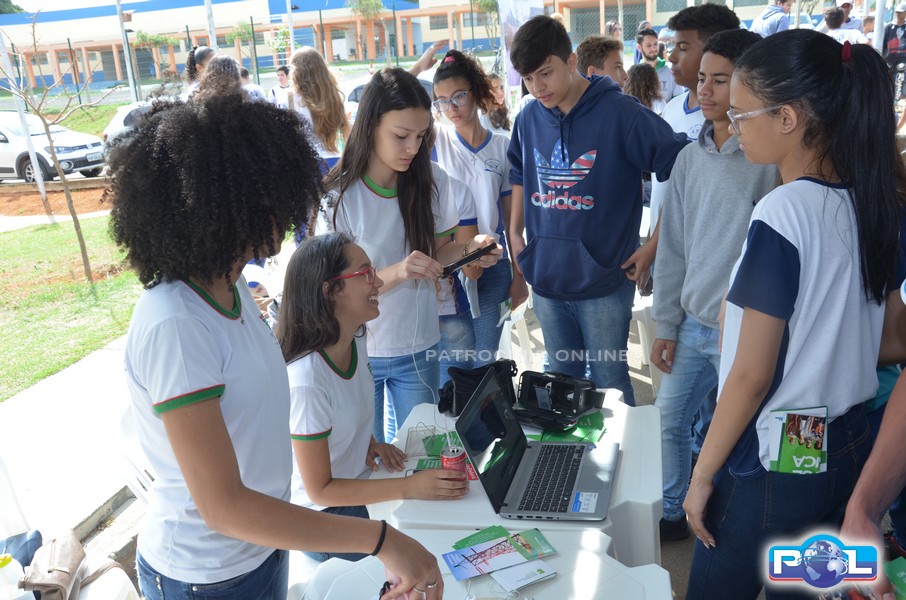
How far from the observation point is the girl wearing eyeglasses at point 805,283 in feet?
3.90

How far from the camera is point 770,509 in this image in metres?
1.31

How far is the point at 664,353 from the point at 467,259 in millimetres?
705

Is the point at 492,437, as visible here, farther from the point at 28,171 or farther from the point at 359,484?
the point at 28,171

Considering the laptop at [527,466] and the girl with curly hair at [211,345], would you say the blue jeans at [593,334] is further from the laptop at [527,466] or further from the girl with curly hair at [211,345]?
the girl with curly hair at [211,345]

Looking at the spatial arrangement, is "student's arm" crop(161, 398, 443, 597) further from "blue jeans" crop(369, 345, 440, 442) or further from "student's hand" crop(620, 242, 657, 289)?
"student's hand" crop(620, 242, 657, 289)

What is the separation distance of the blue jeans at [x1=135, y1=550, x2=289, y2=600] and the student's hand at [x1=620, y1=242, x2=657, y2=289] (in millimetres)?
1602

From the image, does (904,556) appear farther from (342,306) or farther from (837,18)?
(837,18)

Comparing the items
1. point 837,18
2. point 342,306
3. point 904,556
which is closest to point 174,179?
point 342,306

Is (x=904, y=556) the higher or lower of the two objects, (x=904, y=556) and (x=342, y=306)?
the lower

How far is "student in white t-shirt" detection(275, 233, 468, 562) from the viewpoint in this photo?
1.76 meters

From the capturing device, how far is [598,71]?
177 inches

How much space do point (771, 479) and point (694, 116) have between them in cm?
206

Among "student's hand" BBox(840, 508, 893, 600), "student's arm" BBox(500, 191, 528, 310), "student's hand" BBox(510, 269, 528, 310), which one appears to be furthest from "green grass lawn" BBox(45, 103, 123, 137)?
"student's hand" BBox(840, 508, 893, 600)

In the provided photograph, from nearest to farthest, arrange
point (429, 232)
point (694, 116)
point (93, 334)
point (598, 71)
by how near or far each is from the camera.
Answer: point (429, 232), point (694, 116), point (598, 71), point (93, 334)
